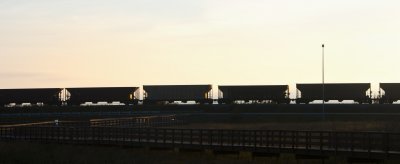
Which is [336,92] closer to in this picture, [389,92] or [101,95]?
[389,92]

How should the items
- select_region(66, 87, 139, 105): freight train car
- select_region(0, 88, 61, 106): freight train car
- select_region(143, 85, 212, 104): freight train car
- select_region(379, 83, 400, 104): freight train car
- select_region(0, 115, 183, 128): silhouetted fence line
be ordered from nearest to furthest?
1. select_region(0, 115, 183, 128): silhouetted fence line
2. select_region(379, 83, 400, 104): freight train car
3. select_region(143, 85, 212, 104): freight train car
4. select_region(66, 87, 139, 105): freight train car
5. select_region(0, 88, 61, 106): freight train car

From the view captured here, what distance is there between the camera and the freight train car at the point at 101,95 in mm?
92688

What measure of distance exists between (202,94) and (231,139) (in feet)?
191

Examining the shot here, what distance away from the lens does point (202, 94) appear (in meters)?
89.9

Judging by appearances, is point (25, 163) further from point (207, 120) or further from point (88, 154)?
point (207, 120)

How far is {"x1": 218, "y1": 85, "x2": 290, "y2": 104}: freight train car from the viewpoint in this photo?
86.7 meters

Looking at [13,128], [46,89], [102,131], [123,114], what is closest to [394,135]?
[102,131]

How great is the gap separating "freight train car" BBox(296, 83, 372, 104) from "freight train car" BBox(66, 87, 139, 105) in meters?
21.9

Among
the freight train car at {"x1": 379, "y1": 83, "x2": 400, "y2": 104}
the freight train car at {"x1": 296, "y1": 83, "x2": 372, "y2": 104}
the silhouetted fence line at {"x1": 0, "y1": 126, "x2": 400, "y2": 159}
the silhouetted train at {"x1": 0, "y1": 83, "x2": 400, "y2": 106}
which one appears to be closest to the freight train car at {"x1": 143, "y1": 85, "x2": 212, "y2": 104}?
the silhouetted train at {"x1": 0, "y1": 83, "x2": 400, "y2": 106}

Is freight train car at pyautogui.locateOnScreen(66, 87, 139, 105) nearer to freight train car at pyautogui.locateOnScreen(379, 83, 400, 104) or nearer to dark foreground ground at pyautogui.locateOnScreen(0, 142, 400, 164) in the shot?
freight train car at pyautogui.locateOnScreen(379, 83, 400, 104)

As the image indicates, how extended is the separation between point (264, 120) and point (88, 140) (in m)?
36.1

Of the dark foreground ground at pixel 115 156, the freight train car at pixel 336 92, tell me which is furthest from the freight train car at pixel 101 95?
the dark foreground ground at pixel 115 156

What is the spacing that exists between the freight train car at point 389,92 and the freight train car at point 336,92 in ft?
5.83

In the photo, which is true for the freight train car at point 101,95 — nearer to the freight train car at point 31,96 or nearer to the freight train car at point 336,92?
the freight train car at point 31,96
